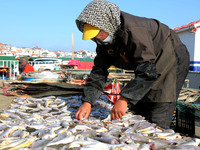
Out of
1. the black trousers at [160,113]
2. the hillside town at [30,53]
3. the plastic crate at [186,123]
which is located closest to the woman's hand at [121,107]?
the black trousers at [160,113]

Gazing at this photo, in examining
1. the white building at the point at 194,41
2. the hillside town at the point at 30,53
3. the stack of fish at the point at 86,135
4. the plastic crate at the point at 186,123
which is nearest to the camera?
the stack of fish at the point at 86,135

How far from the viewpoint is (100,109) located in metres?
2.88

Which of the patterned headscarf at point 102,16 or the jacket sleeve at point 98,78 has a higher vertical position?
the patterned headscarf at point 102,16

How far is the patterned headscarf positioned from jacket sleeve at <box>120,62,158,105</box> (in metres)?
0.50

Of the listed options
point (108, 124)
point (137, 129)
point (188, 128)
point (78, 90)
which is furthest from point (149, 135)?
point (188, 128)

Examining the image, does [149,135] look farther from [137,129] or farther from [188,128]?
[188,128]

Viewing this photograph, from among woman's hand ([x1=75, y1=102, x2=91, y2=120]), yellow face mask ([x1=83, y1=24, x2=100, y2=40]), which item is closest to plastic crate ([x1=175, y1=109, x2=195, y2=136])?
woman's hand ([x1=75, y1=102, x2=91, y2=120])

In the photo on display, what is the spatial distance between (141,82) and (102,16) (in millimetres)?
747

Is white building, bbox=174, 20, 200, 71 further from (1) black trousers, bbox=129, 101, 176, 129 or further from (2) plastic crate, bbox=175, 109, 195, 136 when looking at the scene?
(1) black trousers, bbox=129, 101, 176, 129

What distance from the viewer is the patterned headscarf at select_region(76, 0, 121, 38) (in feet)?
6.42

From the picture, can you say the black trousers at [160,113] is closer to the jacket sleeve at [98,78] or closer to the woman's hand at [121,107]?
the woman's hand at [121,107]

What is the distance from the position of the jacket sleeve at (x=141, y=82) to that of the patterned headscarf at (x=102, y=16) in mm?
501

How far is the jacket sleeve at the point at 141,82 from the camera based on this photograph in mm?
1905

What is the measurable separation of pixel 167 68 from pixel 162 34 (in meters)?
0.40
